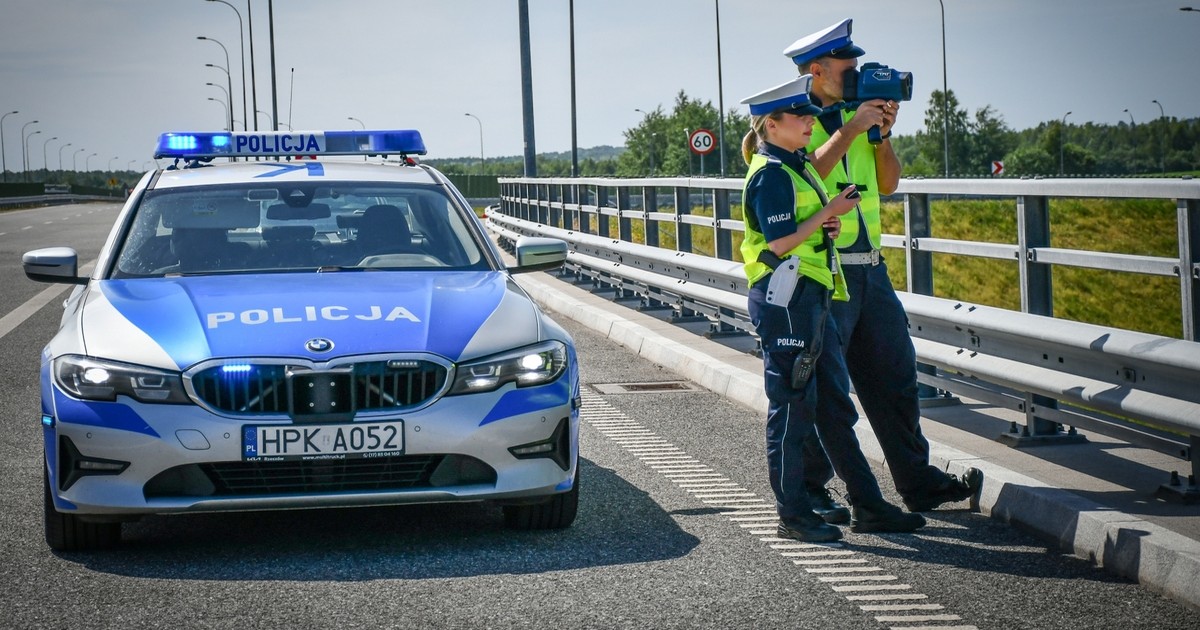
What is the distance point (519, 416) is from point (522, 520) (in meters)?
0.52

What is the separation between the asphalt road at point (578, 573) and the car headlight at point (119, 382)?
58 cm

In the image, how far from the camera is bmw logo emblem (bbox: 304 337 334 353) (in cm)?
509

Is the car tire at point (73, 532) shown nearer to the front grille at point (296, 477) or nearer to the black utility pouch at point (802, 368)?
the front grille at point (296, 477)

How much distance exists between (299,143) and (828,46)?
3.24 meters

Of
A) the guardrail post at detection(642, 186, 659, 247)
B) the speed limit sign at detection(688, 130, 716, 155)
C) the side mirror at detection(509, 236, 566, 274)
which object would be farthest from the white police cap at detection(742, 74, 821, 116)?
the speed limit sign at detection(688, 130, 716, 155)

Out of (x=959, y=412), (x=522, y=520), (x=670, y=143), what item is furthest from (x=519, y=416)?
(x=670, y=143)

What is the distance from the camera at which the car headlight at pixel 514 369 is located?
518cm

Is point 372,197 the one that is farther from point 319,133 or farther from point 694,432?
point 694,432

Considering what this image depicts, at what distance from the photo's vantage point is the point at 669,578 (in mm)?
4824

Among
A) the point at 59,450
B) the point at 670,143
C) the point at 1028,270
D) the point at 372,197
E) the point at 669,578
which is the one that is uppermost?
the point at 670,143

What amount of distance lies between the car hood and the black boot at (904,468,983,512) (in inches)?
63.7

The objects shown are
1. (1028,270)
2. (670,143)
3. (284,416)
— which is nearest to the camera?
(284,416)

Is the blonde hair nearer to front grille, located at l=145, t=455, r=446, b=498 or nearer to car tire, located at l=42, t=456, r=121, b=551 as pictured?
front grille, located at l=145, t=455, r=446, b=498

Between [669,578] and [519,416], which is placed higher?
[519,416]
